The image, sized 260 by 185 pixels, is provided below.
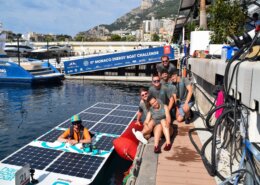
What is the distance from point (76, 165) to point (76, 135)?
58.5 inches

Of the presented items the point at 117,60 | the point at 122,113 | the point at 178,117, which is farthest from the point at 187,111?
the point at 117,60

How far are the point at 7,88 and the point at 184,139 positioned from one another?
3038 centimetres

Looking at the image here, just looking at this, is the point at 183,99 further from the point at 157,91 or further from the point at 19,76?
the point at 19,76

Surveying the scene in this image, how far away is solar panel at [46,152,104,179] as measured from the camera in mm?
8211

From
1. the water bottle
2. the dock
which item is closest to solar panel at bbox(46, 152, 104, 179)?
the water bottle

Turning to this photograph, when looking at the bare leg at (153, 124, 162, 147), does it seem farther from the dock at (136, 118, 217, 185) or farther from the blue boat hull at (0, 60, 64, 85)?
the blue boat hull at (0, 60, 64, 85)

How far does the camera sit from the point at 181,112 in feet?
30.1

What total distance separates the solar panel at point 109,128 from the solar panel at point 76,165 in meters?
2.73

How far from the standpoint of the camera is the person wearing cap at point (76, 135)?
9.60m

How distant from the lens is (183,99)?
10031mm

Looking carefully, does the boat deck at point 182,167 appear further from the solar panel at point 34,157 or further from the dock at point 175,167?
the solar panel at point 34,157

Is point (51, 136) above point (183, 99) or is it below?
below

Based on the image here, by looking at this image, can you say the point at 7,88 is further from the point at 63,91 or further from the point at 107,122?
the point at 107,122

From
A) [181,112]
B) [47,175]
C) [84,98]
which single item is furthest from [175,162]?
[84,98]
